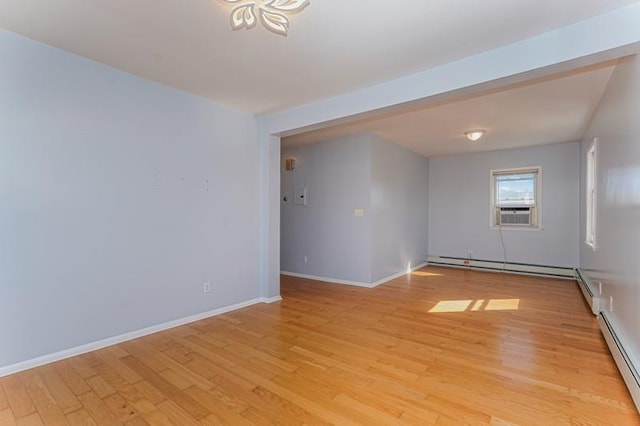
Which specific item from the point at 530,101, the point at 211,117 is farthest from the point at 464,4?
the point at 211,117

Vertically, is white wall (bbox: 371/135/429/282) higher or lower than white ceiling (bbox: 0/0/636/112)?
lower

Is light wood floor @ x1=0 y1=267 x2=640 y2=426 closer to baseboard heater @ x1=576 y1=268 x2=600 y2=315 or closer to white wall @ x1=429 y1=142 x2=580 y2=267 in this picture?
baseboard heater @ x1=576 y1=268 x2=600 y2=315

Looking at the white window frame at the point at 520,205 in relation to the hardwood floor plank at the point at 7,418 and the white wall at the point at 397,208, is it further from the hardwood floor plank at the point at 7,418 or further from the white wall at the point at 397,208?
the hardwood floor plank at the point at 7,418

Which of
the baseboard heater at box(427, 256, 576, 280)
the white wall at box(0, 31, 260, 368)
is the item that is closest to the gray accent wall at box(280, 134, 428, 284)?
the baseboard heater at box(427, 256, 576, 280)

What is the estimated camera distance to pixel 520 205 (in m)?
6.39

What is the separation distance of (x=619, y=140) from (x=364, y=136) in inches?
122

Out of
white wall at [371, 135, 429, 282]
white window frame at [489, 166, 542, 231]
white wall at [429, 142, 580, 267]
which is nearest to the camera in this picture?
white wall at [371, 135, 429, 282]

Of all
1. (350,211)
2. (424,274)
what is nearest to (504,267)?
(424,274)

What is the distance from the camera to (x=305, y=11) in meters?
2.07

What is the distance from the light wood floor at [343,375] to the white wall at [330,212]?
159 cm

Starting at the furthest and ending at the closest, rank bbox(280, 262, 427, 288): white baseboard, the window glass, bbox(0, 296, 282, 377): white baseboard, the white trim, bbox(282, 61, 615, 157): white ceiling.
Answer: the window glass, bbox(280, 262, 427, 288): white baseboard, the white trim, bbox(282, 61, 615, 157): white ceiling, bbox(0, 296, 282, 377): white baseboard

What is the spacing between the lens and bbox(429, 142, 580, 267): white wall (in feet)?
19.2

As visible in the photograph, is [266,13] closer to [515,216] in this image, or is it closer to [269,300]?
[269,300]

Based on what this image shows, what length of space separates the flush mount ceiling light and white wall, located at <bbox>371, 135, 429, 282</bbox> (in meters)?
3.32
